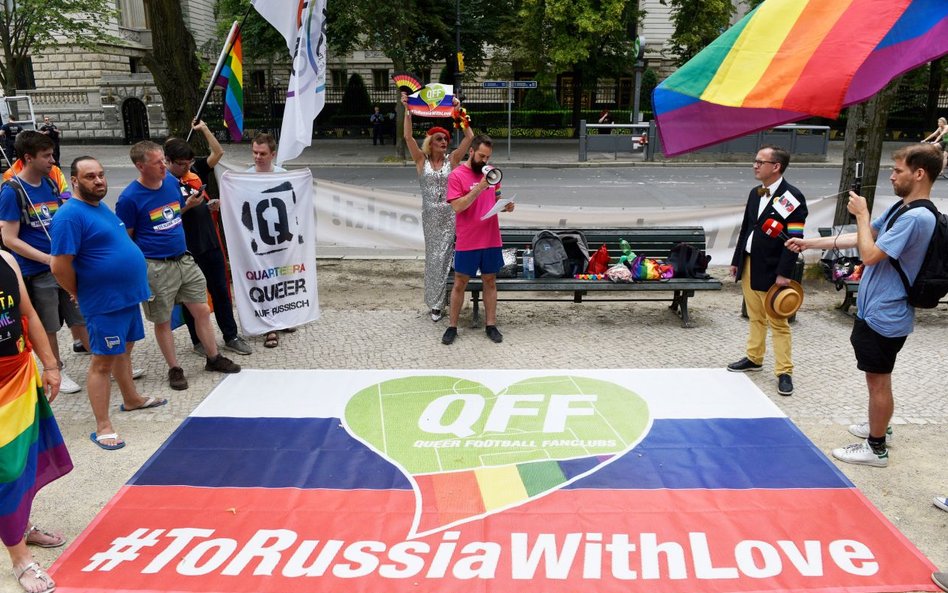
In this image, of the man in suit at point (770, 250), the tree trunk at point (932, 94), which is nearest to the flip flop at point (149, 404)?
the man in suit at point (770, 250)

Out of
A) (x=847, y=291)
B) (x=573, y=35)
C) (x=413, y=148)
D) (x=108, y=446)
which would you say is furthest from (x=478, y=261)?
(x=573, y=35)

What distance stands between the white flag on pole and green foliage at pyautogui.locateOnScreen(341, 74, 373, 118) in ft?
104

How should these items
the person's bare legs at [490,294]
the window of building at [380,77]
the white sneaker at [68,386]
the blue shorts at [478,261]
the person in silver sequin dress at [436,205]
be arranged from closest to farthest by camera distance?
1. the white sneaker at [68,386]
2. the blue shorts at [478,261]
3. the person's bare legs at [490,294]
4. the person in silver sequin dress at [436,205]
5. the window of building at [380,77]

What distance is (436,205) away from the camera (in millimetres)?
7410

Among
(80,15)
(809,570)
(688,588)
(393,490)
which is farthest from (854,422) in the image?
(80,15)

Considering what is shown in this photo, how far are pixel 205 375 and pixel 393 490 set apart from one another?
2.81m

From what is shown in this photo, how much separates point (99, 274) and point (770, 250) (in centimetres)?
495

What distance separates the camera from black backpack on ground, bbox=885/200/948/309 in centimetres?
406

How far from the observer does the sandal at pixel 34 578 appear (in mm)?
3396

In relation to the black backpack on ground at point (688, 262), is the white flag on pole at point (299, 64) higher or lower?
higher

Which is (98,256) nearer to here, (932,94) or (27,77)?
(932,94)

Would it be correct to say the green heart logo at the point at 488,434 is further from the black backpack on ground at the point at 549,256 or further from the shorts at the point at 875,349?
the black backpack on ground at the point at 549,256

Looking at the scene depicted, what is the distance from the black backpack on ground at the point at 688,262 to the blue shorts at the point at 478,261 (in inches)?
79.4

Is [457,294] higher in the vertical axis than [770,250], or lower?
lower
